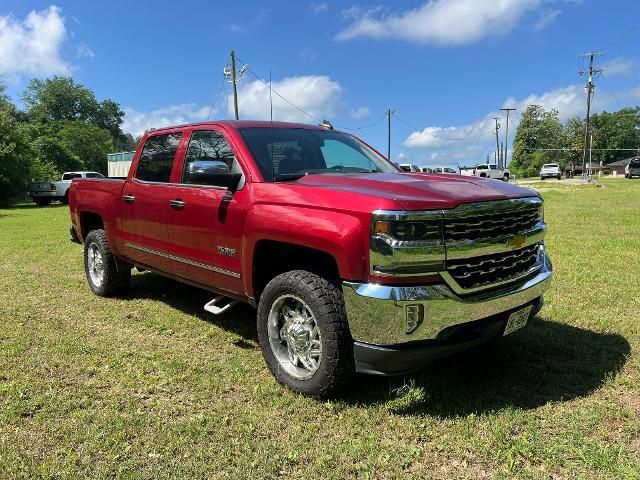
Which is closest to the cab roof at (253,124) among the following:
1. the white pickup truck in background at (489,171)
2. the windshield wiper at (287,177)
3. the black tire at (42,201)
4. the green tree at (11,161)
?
the windshield wiper at (287,177)

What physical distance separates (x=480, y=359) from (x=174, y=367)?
7.77 feet

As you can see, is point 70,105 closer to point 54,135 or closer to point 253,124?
point 54,135

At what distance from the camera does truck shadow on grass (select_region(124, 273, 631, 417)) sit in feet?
11.2

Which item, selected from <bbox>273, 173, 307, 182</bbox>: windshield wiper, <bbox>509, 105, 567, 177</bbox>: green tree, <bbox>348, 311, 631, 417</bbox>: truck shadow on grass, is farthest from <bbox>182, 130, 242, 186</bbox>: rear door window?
<bbox>509, 105, 567, 177</bbox>: green tree

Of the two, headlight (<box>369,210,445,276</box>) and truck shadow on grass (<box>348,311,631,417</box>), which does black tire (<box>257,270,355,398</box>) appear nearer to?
truck shadow on grass (<box>348,311,631,417</box>)

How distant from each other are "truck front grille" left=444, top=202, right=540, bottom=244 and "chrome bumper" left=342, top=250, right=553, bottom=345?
325 millimetres

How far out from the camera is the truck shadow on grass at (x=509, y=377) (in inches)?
135

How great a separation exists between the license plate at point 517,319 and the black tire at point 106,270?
170 inches

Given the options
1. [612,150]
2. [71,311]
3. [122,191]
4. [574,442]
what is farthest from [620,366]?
[612,150]

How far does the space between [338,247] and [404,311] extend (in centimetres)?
53

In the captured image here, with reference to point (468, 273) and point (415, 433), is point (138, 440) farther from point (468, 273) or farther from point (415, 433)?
point (468, 273)

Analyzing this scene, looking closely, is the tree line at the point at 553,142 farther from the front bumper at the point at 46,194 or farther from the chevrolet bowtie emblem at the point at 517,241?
the chevrolet bowtie emblem at the point at 517,241

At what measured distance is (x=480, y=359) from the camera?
415 centimetres

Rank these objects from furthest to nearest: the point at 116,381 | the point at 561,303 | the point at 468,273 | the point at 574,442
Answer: the point at 561,303, the point at 116,381, the point at 468,273, the point at 574,442
